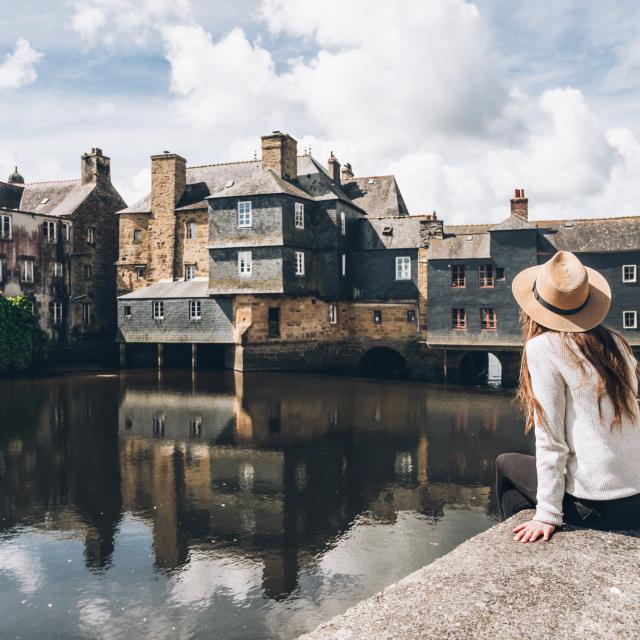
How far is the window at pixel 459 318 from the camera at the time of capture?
3459cm

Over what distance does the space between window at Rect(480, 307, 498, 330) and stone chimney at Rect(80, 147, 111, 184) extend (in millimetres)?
30596

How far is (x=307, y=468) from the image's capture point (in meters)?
16.1

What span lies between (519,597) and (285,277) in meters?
33.8

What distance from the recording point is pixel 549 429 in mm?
4086

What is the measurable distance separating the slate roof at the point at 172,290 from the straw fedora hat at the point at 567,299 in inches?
1394

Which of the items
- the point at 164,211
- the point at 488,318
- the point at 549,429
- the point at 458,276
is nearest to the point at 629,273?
the point at 488,318

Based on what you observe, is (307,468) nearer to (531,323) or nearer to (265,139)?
(531,323)

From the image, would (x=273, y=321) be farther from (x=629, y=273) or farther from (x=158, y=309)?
(x=629, y=273)

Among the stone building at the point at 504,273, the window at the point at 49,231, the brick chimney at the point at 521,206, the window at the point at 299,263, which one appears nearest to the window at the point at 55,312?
the window at the point at 49,231

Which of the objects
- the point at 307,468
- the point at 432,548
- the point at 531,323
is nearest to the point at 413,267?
the point at 307,468

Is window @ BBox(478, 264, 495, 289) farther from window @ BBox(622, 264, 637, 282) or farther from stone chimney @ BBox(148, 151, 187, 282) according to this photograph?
stone chimney @ BBox(148, 151, 187, 282)

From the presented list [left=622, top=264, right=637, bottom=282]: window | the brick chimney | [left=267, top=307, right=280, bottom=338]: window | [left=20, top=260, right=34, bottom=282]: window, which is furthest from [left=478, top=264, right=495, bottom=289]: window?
[left=20, top=260, right=34, bottom=282]: window

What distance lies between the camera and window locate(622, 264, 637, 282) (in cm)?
3209

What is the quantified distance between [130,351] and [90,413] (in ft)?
59.7
